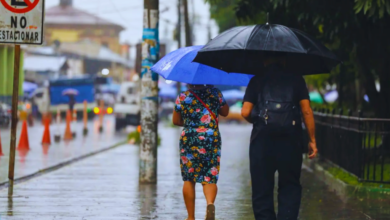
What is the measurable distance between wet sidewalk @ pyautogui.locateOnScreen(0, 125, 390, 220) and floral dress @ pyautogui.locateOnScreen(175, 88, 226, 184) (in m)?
0.97

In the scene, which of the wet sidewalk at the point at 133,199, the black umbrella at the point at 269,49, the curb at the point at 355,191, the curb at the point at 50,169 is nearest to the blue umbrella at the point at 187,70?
the black umbrella at the point at 269,49

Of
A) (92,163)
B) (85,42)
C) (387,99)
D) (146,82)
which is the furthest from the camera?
(85,42)

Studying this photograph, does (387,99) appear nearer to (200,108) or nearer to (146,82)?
(146,82)

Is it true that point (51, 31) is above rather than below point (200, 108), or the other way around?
above

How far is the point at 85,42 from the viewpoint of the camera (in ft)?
289

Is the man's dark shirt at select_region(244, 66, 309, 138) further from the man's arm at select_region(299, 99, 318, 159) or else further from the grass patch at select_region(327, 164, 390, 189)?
the grass patch at select_region(327, 164, 390, 189)

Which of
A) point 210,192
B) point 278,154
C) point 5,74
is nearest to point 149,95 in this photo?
point 210,192

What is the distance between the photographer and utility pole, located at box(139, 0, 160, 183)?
38.0ft

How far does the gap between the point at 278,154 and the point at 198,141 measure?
5.15ft

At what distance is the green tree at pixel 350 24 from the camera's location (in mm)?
11805

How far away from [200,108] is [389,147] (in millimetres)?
6399

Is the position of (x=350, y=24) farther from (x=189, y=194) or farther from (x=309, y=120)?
(x=309, y=120)

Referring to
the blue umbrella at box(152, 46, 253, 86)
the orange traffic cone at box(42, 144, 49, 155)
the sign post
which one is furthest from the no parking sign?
Result: the orange traffic cone at box(42, 144, 49, 155)

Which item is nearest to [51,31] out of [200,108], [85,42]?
[85,42]
